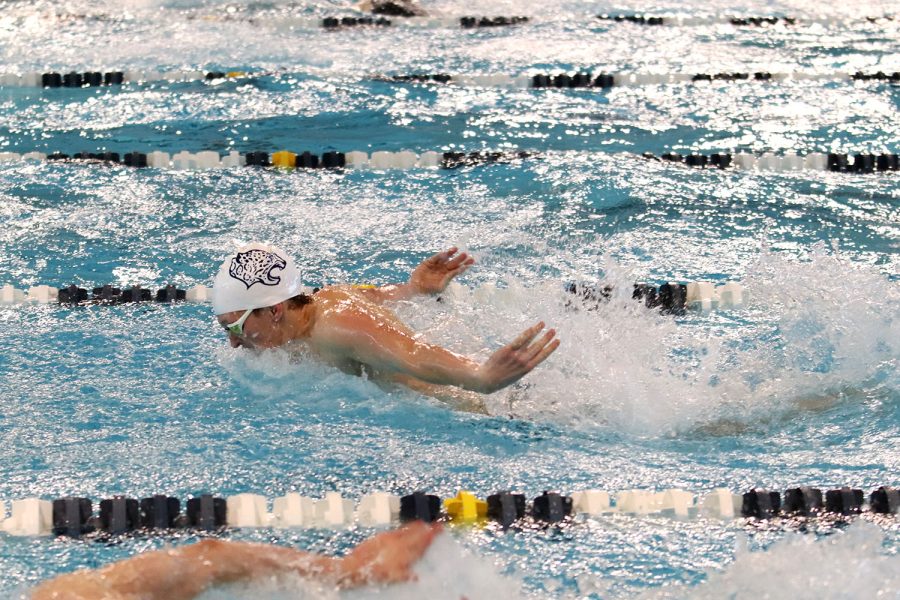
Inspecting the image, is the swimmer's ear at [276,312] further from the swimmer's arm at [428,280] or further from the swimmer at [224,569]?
the swimmer at [224,569]

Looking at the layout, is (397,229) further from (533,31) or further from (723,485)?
(533,31)

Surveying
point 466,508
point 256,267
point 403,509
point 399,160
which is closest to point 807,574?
point 466,508

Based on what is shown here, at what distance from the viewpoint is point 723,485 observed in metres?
3.33

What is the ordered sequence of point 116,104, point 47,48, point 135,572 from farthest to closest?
point 47,48, point 116,104, point 135,572

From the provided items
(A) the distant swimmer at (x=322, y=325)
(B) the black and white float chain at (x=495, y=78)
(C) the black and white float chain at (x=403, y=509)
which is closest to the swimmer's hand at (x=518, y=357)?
(A) the distant swimmer at (x=322, y=325)

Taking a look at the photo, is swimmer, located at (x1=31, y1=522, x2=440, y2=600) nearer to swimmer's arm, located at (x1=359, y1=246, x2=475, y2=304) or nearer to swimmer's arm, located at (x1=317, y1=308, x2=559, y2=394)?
swimmer's arm, located at (x1=317, y1=308, x2=559, y2=394)

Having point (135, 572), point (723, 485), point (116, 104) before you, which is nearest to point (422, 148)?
point (116, 104)

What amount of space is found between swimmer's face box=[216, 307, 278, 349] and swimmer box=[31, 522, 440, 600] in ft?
3.66

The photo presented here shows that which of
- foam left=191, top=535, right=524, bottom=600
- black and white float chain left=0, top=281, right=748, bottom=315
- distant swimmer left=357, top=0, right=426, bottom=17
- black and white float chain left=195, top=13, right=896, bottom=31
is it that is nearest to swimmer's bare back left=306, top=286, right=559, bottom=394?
foam left=191, top=535, right=524, bottom=600

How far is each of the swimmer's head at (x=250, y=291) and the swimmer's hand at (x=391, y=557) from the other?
1247mm

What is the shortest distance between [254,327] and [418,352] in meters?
0.57

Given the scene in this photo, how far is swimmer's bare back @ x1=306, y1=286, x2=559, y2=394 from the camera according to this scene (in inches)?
127

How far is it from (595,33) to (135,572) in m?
6.65

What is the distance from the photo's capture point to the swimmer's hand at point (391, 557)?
257 centimetres
